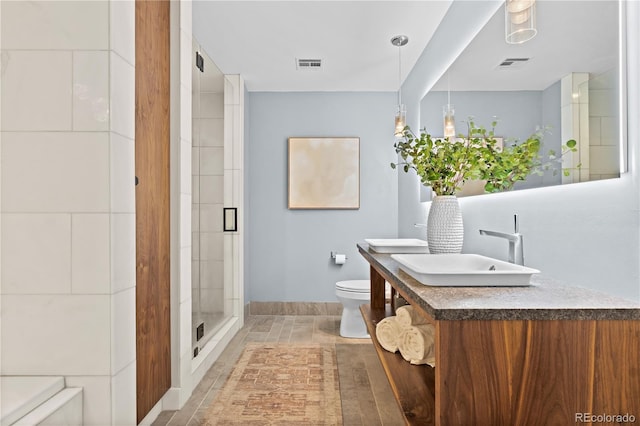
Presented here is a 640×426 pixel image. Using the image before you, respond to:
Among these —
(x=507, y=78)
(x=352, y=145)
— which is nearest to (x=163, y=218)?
(x=507, y=78)

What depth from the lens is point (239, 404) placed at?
233 centimetres

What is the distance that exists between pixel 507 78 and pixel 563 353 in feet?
4.45

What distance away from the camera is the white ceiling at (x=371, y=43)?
1.46 m

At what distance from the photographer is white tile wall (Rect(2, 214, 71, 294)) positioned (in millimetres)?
1531

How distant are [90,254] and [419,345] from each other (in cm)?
129

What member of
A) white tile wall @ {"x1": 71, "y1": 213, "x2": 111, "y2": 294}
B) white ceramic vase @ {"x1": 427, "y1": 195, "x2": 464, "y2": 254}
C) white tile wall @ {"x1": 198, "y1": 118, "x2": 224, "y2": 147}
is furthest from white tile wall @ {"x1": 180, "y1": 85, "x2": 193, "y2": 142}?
white ceramic vase @ {"x1": 427, "y1": 195, "x2": 464, "y2": 254}

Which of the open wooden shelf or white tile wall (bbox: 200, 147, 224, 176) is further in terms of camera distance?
white tile wall (bbox: 200, 147, 224, 176)

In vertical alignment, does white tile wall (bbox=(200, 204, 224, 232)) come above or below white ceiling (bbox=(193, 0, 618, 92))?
below

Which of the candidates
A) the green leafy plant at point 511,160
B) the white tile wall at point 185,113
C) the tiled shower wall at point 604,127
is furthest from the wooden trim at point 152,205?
the tiled shower wall at point 604,127

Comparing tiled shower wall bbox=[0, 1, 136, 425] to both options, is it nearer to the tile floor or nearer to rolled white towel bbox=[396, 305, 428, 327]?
the tile floor

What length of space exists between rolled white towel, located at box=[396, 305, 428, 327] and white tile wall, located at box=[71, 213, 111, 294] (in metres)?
1.20

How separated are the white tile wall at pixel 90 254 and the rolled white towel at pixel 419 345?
1.18 m

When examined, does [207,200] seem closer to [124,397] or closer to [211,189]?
[211,189]

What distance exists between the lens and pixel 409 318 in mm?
1854
